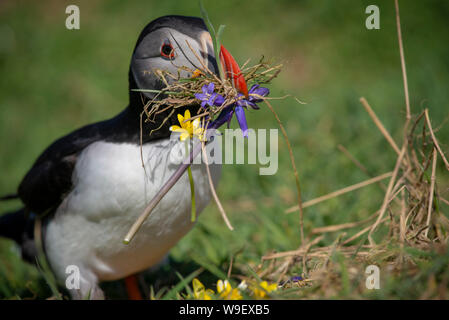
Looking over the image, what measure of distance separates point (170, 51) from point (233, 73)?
0.36 m

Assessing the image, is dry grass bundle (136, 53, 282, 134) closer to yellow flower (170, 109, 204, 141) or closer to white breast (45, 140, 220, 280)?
yellow flower (170, 109, 204, 141)

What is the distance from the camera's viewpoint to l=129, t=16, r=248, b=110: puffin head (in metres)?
2.05

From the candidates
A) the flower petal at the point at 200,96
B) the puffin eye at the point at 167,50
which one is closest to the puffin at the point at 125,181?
the puffin eye at the point at 167,50

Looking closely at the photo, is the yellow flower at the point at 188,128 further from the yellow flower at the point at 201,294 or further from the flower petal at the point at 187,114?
the yellow flower at the point at 201,294

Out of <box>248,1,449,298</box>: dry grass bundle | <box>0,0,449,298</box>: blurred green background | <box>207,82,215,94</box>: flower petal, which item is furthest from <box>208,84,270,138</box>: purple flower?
<box>0,0,449,298</box>: blurred green background

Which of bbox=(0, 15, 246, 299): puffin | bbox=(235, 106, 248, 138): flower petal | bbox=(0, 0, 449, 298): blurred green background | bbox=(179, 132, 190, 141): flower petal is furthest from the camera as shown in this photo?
bbox=(0, 0, 449, 298): blurred green background

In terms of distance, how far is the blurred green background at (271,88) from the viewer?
342 centimetres

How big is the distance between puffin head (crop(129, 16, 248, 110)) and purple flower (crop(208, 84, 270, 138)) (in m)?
0.18

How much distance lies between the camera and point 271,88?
572 centimetres

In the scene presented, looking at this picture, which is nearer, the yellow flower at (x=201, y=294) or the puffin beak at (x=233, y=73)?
the puffin beak at (x=233, y=73)

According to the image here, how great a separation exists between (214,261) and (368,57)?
4146mm

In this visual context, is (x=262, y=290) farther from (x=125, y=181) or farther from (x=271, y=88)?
(x=271, y=88)

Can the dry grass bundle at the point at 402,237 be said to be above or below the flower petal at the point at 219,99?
below
